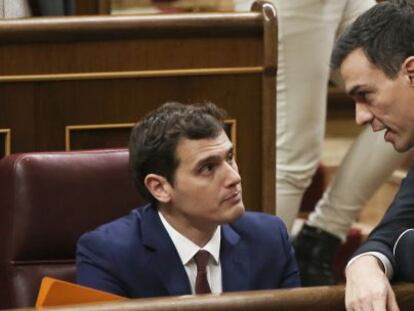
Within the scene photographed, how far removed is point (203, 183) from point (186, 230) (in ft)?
0.33

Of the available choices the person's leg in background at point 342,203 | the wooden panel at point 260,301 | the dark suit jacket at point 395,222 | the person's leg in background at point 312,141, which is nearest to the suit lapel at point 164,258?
the dark suit jacket at point 395,222

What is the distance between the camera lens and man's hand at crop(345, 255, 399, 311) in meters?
1.70

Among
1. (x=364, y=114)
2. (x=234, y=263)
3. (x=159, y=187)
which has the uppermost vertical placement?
(x=364, y=114)

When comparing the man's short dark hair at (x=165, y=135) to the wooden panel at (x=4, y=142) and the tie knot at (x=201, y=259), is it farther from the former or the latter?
the wooden panel at (x=4, y=142)

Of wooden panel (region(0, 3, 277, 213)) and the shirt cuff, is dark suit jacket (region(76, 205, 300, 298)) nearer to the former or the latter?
the shirt cuff

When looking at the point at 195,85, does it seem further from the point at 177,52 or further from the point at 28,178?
the point at 28,178

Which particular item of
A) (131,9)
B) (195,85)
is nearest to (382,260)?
(195,85)

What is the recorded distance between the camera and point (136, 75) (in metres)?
2.80

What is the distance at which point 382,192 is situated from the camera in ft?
14.6

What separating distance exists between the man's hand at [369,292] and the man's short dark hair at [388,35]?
372 mm

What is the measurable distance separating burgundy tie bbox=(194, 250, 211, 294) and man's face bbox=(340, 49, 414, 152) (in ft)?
1.42

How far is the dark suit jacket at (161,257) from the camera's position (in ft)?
7.23

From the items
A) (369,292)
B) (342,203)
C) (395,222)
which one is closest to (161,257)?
(395,222)

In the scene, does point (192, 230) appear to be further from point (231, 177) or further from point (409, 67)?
point (409, 67)
